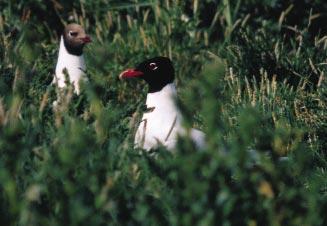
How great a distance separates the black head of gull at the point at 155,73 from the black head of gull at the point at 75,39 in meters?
0.89

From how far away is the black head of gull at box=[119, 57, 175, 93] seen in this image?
259 inches

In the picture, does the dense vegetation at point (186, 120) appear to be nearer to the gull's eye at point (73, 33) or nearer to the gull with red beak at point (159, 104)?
the gull with red beak at point (159, 104)

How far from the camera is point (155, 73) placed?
6621mm

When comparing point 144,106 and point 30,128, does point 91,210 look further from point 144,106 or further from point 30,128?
point 144,106

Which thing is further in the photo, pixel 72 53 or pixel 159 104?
pixel 72 53

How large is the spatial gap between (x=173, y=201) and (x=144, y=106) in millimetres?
2140

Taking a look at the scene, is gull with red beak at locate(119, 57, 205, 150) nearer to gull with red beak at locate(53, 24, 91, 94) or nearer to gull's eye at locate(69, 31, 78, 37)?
gull with red beak at locate(53, 24, 91, 94)

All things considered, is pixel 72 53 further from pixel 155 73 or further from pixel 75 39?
pixel 155 73

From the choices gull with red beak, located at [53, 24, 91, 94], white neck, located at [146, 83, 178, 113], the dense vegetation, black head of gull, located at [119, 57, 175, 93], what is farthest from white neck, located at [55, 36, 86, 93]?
white neck, located at [146, 83, 178, 113]

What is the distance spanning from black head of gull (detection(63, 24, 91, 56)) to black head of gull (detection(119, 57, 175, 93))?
0.89 meters

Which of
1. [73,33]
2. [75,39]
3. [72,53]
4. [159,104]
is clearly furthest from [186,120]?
[73,33]

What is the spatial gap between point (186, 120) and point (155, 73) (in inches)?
116

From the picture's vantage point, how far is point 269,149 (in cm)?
434

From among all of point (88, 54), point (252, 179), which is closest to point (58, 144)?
point (252, 179)
